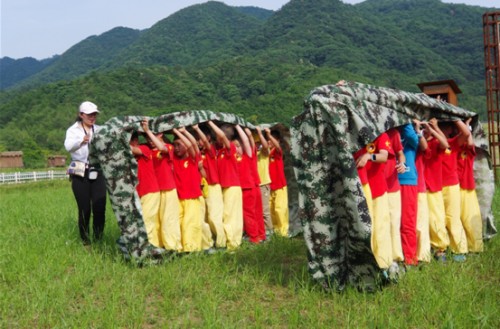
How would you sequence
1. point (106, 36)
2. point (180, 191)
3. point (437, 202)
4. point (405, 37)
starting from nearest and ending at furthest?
point (437, 202)
point (180, 191)
point (405, 37)
point (106, 36)

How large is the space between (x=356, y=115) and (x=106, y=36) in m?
202

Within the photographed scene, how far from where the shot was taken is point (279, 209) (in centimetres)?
844

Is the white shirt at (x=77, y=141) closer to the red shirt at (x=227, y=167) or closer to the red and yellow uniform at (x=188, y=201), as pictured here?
the red and yellow uniform at (x=188, y=201)

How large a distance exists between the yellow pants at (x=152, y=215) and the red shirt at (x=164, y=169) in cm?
15

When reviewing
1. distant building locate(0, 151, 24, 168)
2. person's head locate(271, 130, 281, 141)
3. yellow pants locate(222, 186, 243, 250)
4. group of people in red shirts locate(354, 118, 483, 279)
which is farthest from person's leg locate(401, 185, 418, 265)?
distant building locate(0, 151, 24, 168)

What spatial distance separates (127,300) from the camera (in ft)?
15.5

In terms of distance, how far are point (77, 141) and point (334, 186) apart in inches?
134

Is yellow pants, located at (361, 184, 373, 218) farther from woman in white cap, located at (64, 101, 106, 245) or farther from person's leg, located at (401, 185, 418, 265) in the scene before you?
woman in white cap, located at (64, 101, 106, 245)

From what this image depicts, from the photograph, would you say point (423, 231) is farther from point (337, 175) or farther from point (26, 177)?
point (26, 177)

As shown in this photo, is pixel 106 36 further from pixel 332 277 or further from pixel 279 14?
pixel 332 277

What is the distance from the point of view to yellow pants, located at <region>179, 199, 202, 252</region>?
21.4 ft

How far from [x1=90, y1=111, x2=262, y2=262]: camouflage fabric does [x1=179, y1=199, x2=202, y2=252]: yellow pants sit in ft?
1.39

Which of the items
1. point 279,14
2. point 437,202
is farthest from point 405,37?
point 437,202

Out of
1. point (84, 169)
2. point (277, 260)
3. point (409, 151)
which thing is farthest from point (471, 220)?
point (84, 169)
